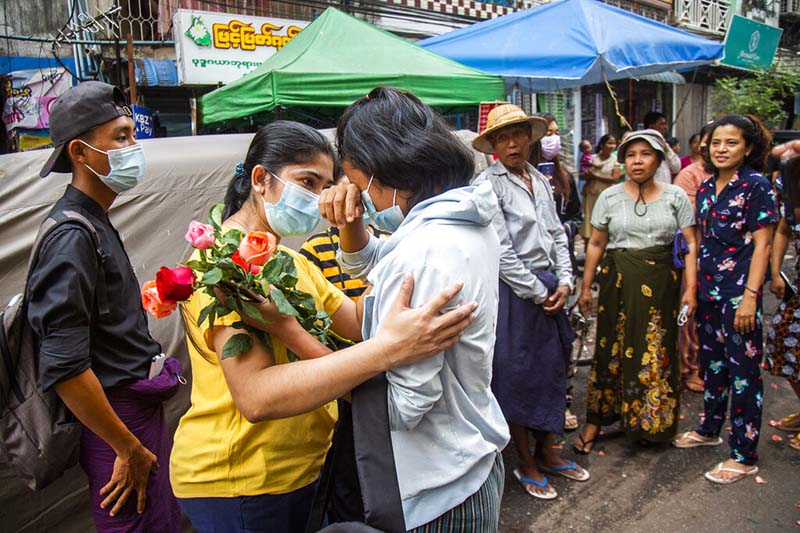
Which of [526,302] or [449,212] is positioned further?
[526,302]

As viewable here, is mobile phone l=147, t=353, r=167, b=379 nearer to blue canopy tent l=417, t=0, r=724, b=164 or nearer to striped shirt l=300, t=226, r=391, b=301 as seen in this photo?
striped shirt l=300, t=226, r=391, b=301

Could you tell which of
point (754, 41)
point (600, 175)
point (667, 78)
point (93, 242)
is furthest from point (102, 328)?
point (667, 78)

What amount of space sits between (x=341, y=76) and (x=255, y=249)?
4.29 meters

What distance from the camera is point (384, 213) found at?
1466mm

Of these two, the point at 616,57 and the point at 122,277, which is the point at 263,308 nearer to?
the point at 122,277

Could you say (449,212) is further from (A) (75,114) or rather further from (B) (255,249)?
(A) (75,114)

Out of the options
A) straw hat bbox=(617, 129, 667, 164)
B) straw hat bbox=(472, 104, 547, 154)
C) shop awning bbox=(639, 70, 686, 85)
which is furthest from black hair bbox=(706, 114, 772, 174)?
shop awning bbox=(639, 70, 686, 85)

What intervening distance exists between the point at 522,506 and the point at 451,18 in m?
9.04

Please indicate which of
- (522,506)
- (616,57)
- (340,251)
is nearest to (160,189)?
(340,251)

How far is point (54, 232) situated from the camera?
5.69 feet

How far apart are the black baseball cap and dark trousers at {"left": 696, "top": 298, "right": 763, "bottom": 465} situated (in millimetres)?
3237

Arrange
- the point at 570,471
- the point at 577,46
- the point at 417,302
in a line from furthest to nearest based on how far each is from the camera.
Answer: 1. the point at 577,46
2. the point at 570,471
3. the point at 417,302

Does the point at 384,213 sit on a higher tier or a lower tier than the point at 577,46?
lower

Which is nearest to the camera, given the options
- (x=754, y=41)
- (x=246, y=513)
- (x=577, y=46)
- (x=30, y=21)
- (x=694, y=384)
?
(x=246, y=513)
